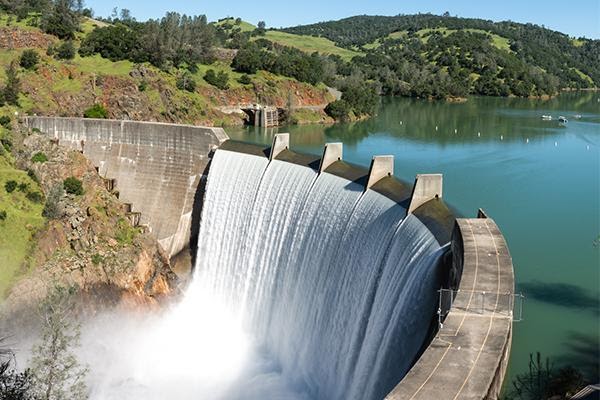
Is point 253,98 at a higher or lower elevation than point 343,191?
higher

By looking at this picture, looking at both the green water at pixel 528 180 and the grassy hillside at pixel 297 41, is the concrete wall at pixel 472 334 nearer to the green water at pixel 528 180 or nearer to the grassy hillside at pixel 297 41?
the green water at pixel 528 180

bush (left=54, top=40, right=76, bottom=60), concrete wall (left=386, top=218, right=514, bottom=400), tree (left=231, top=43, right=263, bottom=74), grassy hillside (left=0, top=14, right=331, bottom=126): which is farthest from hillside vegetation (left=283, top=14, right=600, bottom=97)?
concrete wall (left=386, top=218, right=514, bottom=400)

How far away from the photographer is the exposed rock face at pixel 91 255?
82.1 feet

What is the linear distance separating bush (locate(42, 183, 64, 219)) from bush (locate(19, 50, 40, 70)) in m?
25.0

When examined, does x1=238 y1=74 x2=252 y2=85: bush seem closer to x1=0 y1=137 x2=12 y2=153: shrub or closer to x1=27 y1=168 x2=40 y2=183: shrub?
x1=0 y1=137 x2=12 y2=153: shrub

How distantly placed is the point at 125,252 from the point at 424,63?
97913 mm

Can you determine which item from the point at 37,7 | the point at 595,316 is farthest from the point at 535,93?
the point at 595,316

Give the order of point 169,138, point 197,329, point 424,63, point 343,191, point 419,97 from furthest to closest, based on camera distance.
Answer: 1. point 424,63
2. point 419,97
3. point 169,138
4. point 197,329
5. point 343,191

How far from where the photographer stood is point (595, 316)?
19.8 meters

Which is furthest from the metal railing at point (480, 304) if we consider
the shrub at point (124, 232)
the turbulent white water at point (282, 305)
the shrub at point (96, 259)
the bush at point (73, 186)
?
the bush at point (73, 186)

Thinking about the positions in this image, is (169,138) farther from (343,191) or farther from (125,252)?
(343,191)

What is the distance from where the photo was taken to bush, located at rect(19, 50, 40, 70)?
47719mm

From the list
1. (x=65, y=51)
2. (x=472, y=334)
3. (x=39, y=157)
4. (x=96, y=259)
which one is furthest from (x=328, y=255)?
(x=65, y=51)

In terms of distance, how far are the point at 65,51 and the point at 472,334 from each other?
1999 inches
